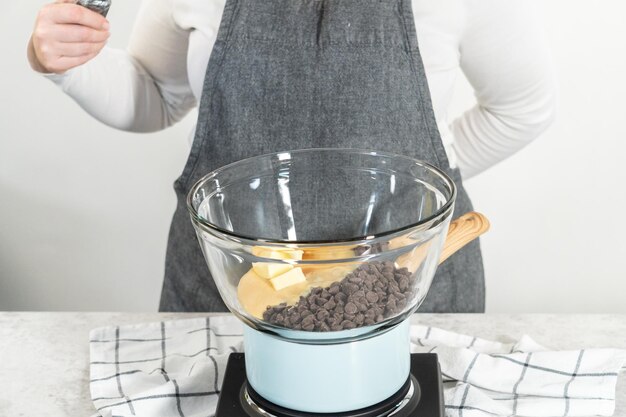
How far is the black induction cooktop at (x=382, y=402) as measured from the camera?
2.31ft

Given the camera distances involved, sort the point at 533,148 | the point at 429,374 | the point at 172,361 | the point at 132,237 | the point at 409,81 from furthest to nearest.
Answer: the point at 132,237, the point at 533,148, the point at 409,81, the point at 172,361, the point at 429,374

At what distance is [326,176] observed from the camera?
2.77 feet

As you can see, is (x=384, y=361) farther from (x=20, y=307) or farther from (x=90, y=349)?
(x=20, y=307)

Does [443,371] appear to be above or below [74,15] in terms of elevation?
below

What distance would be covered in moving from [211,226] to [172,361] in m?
0.28

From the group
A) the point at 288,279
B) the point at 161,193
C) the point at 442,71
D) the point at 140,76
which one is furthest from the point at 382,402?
the point at 161,193

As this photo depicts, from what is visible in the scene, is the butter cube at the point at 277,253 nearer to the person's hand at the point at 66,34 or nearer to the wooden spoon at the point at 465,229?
the wooden spoon at the point at 465,229

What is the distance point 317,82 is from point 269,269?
0.42 metres

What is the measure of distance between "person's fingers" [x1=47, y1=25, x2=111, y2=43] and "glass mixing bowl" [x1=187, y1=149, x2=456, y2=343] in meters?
0.28

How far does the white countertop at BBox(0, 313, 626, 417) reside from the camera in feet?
2.70

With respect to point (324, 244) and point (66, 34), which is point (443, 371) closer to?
point (324, 244)

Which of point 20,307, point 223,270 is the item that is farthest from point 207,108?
point 20,307

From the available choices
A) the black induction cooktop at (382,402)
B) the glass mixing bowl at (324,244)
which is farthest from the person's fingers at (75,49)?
the black induction cooktop at (382,402)

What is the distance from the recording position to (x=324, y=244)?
2.02 ft
